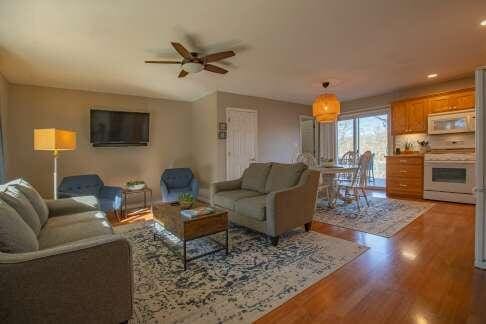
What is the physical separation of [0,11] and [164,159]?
360 cm

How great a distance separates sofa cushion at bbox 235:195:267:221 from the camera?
9.05ft

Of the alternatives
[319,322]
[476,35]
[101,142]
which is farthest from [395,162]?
[101,142]

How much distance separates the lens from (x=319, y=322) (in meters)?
1.53

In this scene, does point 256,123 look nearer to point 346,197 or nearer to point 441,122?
point 346,197

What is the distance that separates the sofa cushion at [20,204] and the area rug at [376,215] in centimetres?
349

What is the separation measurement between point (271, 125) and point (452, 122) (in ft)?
12.5

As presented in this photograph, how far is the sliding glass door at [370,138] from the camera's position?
6334mm

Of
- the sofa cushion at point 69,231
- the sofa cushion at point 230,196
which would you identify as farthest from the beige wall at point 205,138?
the sofa cushion at point 69,231

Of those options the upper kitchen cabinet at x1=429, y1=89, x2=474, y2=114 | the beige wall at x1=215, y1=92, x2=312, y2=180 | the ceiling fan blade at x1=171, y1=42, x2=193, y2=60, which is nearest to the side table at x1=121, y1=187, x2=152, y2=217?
the beige wall at x1=215, y1=92, x2=312, y2=180

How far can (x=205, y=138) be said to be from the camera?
5.40 m

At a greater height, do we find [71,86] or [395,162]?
[71,86]

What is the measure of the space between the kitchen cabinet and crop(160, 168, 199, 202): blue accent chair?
4530 millimetres

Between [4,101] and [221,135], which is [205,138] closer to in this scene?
[221,135]

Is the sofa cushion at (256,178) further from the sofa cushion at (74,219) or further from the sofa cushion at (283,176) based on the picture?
the sofa cushion at (74,219)
